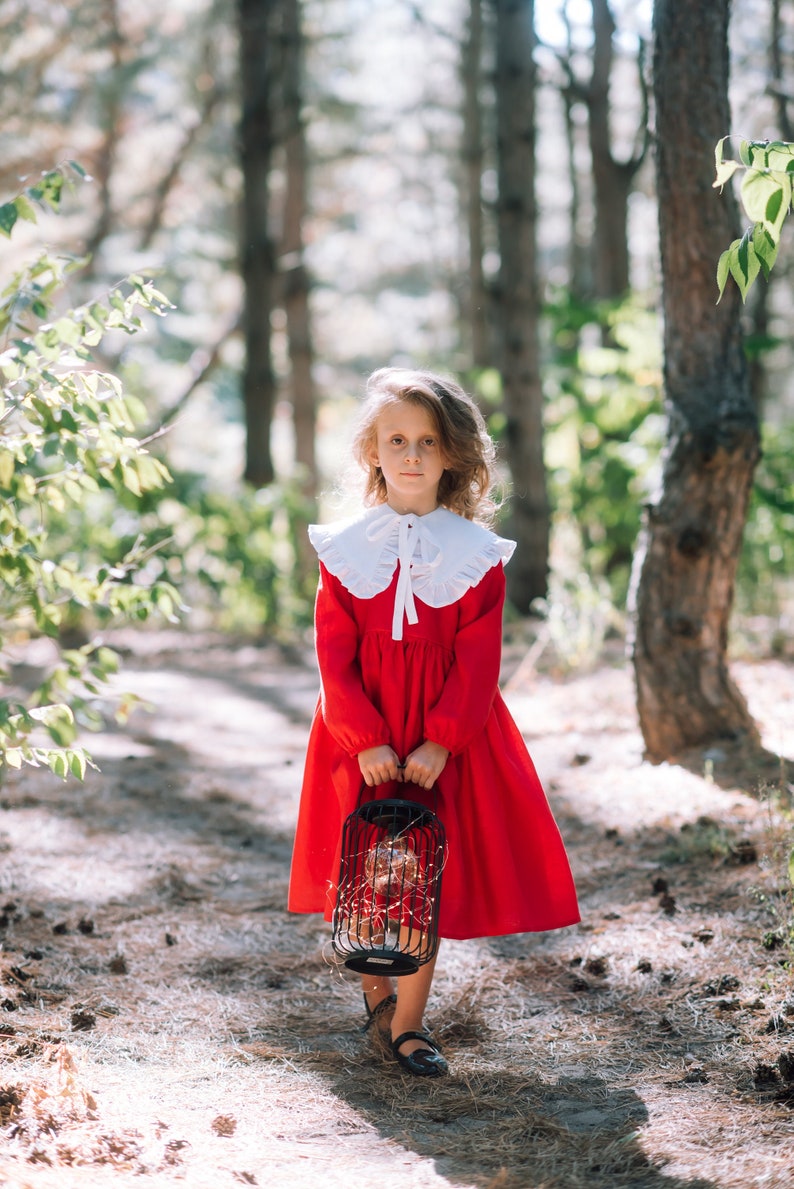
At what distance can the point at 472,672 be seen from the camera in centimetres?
272

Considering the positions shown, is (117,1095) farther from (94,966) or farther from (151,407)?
(151,407)

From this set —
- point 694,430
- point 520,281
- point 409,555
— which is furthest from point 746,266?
point 520,281

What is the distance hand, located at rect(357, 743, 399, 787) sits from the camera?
2658 millimetres

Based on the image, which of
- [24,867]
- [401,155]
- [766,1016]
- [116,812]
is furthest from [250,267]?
[401,155]

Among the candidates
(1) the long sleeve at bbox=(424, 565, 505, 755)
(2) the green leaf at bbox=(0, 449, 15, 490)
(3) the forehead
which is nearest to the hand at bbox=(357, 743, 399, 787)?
(1) the long sleeve at bbox=(424, 565, 505, 755)

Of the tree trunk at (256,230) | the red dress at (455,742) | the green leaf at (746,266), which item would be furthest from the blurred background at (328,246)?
the green leaf at (746,266)

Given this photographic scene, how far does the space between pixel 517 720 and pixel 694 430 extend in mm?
2210

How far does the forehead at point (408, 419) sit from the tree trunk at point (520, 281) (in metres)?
5.90

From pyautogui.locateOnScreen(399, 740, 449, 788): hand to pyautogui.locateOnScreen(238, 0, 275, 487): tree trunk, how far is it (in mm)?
8602

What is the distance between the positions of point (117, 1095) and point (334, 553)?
137cm

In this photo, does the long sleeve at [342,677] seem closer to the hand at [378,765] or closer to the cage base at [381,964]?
the hand at [378,765]

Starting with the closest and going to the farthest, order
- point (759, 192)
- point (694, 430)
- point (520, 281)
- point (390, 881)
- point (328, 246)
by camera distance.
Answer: point (759, 192) → point (390, 881) → point (694, 430) → point (520, 281) → point (328, 246)

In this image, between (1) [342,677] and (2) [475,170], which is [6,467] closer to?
(1) [342,677]

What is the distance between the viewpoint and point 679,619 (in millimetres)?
4680
